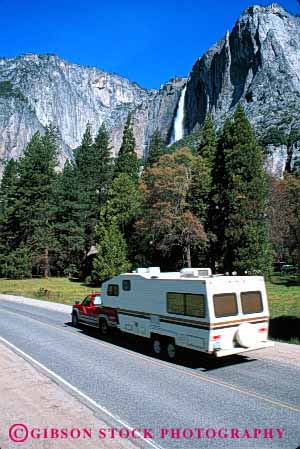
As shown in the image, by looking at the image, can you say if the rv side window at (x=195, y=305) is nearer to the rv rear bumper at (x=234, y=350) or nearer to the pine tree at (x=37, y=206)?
the rv rear bumper at (x=234, y=350)

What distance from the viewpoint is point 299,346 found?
14828 millimetres

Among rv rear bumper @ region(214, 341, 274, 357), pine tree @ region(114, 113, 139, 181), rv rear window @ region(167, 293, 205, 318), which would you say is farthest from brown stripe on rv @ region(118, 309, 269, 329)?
pine tree @ region(114, 113, 139, 181)

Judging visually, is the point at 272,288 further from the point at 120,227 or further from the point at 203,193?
the point at 120,227

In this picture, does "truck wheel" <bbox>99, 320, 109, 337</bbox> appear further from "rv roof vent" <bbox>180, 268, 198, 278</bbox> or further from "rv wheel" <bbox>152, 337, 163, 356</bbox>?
"rv roof vent" <bbox>180, 268, 198, 278</bbox>

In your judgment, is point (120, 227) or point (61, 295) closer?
point (61, 295)

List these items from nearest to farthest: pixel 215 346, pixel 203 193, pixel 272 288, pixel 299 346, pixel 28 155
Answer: pixel 215 346
pixel 299 346
pixel 272 288
pixel 203 193
pixel 28 155

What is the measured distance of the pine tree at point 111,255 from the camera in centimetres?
4525

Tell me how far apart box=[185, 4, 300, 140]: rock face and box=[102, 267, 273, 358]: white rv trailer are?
330ft

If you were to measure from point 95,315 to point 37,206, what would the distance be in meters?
50.5

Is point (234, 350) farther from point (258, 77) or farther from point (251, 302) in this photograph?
point (258, 77)

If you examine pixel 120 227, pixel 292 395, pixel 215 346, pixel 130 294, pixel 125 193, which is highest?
pixel 125 193

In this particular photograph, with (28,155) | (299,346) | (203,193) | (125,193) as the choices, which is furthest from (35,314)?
(28,155)

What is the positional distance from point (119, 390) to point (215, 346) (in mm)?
2992

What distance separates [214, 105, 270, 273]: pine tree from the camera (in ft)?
126
